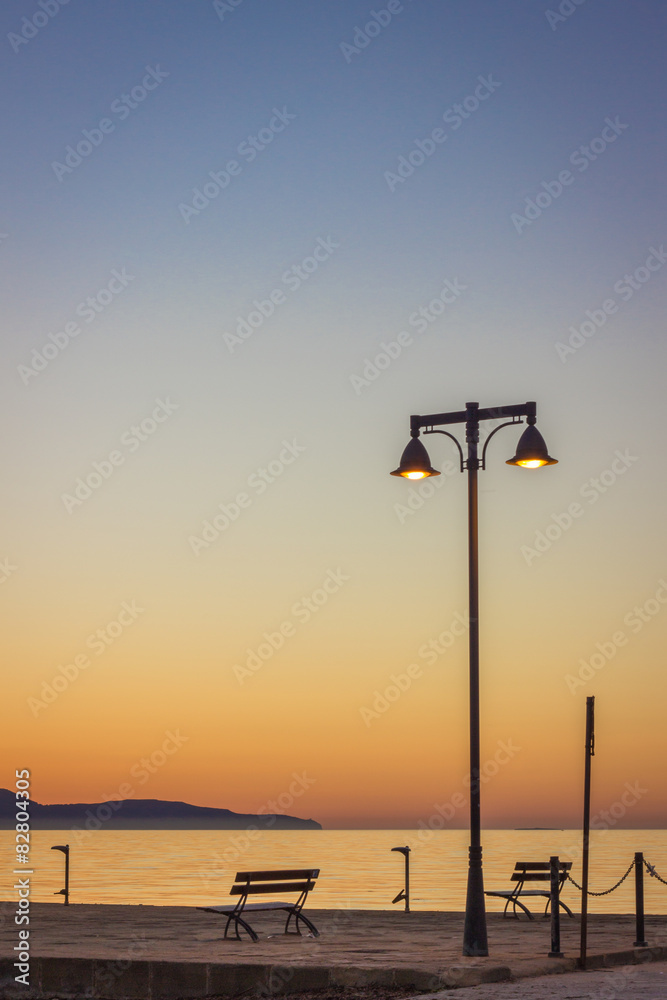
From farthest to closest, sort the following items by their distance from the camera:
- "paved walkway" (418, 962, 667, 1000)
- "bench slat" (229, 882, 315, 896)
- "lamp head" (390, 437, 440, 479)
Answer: "bench slat" (229, 882, 315, 896), "lamp head" (390, 437, 440, 479), "paved walkway" (418, 962, 667, 1000)

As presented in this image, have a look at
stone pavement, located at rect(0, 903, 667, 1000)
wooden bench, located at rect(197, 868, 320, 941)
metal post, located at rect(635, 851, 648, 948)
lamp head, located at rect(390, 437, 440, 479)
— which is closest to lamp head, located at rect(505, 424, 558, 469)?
lamp head, located at rect(390, 437, 440, 479)

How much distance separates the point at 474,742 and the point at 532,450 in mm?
3629

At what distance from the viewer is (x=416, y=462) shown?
15.7m

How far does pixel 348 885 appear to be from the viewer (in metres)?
47.8

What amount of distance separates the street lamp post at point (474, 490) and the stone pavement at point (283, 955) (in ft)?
1.69

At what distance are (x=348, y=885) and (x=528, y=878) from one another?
27.0 metres

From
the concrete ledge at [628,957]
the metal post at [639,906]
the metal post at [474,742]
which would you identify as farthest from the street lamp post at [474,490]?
the metal post at [639,906]

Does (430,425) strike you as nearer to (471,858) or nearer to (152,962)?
(471,858)

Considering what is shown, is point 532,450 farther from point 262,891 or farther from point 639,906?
point 262,891

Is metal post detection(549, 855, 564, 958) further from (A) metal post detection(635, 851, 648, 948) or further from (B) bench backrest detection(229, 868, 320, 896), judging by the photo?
(B) bench backrest detection(229, 868, 320, 896)

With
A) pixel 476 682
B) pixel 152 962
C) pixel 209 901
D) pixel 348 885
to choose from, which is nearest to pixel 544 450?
pixel 476 682

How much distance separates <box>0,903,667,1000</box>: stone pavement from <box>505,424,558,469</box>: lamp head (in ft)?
19.1

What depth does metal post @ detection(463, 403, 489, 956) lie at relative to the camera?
46.3ft

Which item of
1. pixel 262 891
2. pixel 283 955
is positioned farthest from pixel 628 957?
pixel 262 891
